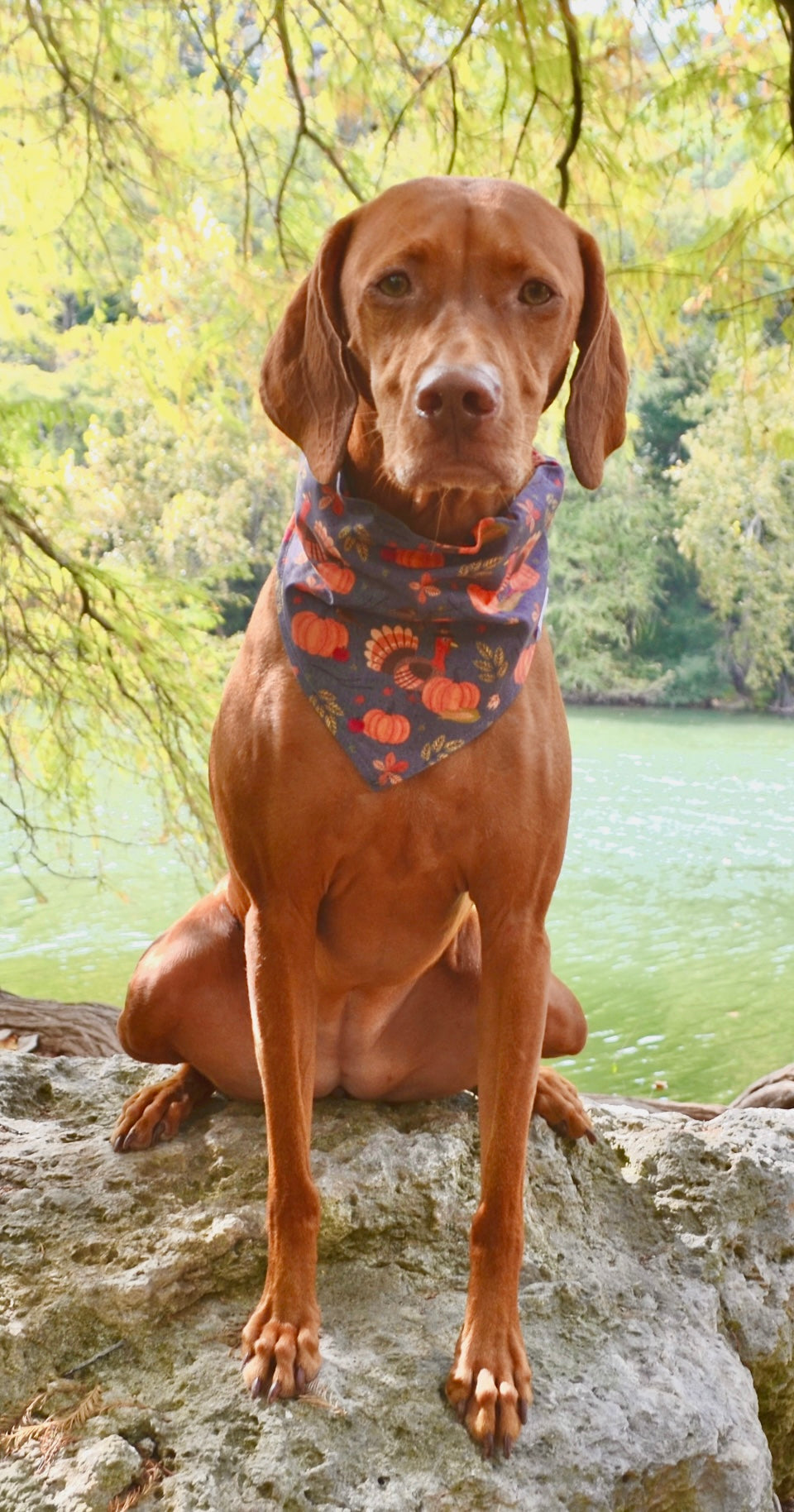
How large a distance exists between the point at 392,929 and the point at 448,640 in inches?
18.2

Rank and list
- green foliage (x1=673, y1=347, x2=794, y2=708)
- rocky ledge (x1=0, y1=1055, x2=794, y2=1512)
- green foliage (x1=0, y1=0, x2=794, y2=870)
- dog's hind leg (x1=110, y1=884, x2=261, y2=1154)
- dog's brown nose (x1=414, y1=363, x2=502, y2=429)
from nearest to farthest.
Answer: dog's brown nose (x1=414, y1=363, x2=502, y2=429), rocky ledge (x1=0, y1=1055, x2=794, y2=1512), dog's hind leg (x1=110, y1=884, x2=261, y2=1154), green foliage (x1=0, y1=0, x2=794, y2=870), green foliage (x1=673, y1=347, x2=794, y2=708)

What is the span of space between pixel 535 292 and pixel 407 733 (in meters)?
0.64

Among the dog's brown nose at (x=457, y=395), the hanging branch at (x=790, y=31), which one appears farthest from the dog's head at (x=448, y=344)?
the hanging branch at (x=790, y=31)

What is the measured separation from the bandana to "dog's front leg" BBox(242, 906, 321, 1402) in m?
0.30

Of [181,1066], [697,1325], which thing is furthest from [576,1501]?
[181,1066]

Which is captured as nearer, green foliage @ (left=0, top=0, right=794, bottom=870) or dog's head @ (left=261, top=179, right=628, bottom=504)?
dog's head @ (left=261, top=179, right=628, bottom=504)

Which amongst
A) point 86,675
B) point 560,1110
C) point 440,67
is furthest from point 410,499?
point 86,675

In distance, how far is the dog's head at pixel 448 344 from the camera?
68.2 inches

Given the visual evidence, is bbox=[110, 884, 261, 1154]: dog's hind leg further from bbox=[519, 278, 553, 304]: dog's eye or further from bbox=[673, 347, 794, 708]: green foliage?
bbox=[673, 347, 794, 708]: green foliage

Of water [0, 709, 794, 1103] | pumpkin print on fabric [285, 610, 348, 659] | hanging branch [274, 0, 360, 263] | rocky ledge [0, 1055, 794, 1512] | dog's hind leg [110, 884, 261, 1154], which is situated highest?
hanging branch [274, 0, 360, 263]

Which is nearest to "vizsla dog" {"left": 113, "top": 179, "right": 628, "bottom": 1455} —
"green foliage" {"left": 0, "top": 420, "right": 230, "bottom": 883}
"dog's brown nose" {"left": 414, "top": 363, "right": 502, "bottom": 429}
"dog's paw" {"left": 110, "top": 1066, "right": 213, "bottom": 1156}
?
"dog's brown nose" {"left": 414, "top": 363, "right": 502, "bottom": 429}

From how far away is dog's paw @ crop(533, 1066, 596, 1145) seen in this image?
2.49 m

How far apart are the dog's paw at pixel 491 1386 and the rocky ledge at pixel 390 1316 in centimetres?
3

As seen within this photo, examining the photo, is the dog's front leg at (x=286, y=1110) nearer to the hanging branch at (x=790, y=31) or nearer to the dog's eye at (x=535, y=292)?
the dog's eye at (x=535, y=292)
